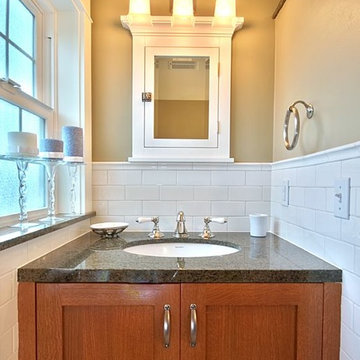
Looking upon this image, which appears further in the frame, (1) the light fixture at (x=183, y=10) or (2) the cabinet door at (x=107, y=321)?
(1) the light fixture at (x=183, y=10)

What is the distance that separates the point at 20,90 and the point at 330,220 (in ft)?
3.98

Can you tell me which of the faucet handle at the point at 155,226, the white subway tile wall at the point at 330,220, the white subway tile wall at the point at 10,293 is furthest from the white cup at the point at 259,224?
the white subway tile wall at the point at 10,293

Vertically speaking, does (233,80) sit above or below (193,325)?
above

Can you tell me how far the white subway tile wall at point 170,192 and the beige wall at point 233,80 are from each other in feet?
0.35

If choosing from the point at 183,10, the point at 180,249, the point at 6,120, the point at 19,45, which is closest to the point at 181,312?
the point at 180,249

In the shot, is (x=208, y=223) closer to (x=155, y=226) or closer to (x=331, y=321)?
(x=155, y=226)

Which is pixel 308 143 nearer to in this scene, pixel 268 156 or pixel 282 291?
pixel 268 156

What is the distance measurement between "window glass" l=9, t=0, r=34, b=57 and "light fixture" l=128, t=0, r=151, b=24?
1.48 ft

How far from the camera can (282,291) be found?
84cm

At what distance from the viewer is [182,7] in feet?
4.37

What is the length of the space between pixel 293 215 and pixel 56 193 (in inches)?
43.6

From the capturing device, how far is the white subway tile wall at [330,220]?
77 centimetres

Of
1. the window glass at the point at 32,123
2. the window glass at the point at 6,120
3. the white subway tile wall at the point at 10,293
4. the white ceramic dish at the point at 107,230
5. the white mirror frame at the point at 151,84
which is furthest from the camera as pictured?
the white mirror frame at the point at 151,84

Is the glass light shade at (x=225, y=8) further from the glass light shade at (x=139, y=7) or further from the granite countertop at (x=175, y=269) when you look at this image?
the granite countertop at (x=175, y=269)
